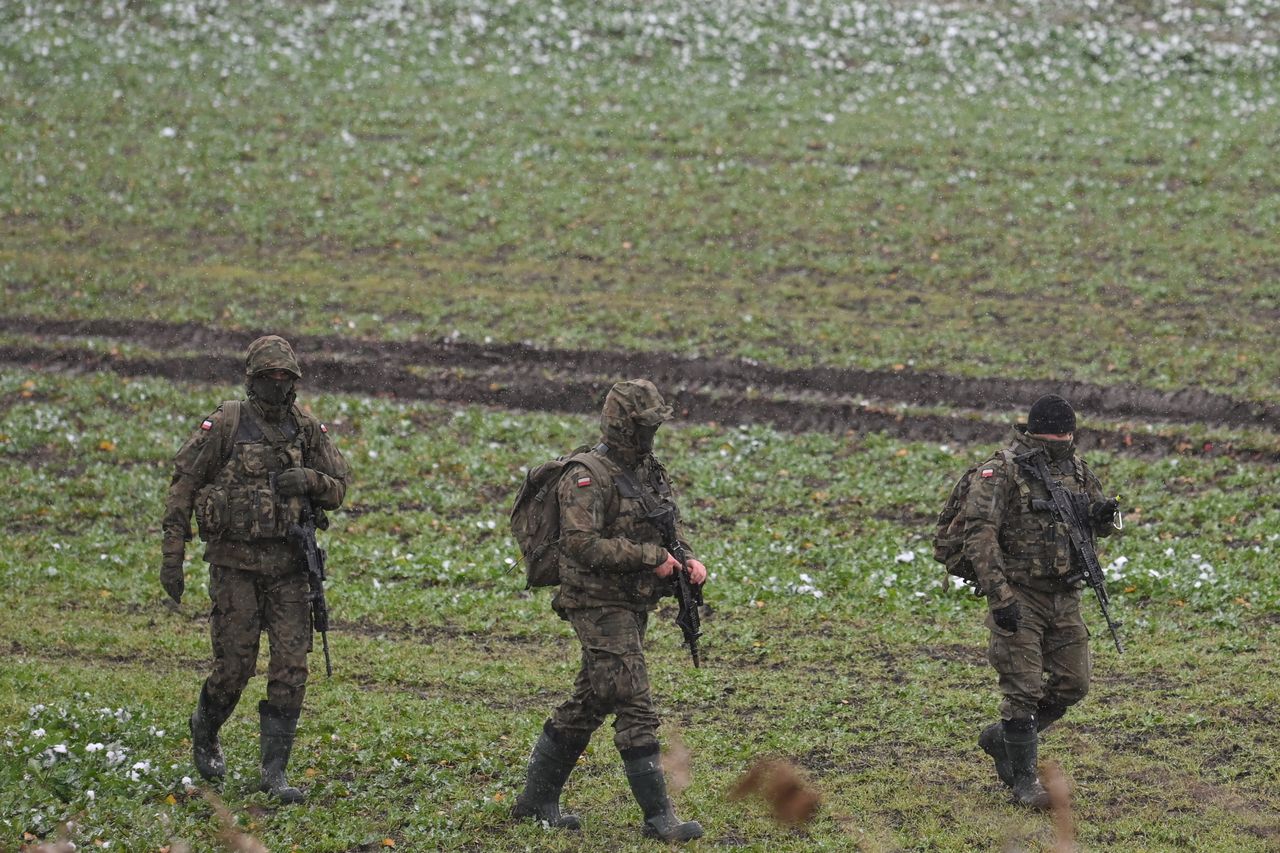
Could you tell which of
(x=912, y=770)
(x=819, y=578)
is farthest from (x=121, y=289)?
(x=912, y=770)

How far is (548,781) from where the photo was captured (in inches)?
345

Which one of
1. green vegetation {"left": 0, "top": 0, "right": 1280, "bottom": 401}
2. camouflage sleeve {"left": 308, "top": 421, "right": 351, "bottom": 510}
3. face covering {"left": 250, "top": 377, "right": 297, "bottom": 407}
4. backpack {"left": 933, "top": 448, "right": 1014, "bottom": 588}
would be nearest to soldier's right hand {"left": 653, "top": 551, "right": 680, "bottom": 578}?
backpack {"left": 933, "top": 448, "right": 1014, "bottom": 588}

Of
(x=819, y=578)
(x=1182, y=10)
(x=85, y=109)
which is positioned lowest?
(x=819, y=578)


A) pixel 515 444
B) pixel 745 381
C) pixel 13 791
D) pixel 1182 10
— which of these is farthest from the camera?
pixel 1182 10

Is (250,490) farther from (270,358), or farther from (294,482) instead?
(270,358)

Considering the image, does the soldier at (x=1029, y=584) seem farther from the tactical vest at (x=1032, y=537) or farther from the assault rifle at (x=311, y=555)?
the assault rifle at (x=311, y=555)

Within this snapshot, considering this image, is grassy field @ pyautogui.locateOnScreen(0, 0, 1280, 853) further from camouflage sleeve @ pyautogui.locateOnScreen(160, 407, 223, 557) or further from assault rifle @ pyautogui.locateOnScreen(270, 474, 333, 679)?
camouflage sleeve @ pyautogui.locateOnScreen(160, 407, 223, 557)

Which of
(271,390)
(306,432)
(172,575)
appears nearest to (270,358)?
(271,390)

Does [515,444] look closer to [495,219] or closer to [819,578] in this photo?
[819,578]

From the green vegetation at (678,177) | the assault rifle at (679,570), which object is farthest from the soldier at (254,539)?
the green vegetation at (678,177)

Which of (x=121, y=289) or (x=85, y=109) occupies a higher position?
(x=85, y=109)

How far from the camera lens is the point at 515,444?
18.3m

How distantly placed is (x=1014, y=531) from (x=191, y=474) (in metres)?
5.16

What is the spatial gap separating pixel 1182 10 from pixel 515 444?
973 inches
